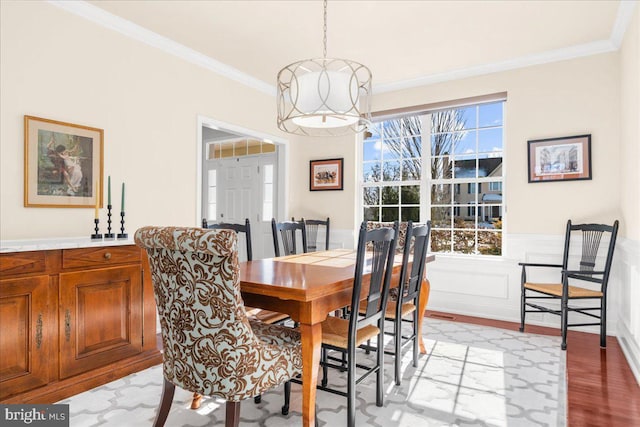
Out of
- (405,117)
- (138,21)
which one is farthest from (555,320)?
(138,21)

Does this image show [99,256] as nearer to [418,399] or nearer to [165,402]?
[165,402]

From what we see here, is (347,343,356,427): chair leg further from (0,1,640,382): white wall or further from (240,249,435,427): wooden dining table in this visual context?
(0,1,640,382): white wall

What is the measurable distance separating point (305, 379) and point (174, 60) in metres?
3.25

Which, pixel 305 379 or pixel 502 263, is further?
pixel 502 263

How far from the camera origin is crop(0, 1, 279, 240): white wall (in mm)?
2648

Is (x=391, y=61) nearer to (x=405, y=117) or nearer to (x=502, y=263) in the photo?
(x=405, y=117)

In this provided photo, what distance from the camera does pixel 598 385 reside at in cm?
251

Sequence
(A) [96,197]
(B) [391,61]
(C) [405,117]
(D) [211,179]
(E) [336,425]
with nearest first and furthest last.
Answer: (E) [336,425]
(A) [96,197]
(B) [391,61]
(C) [405,117]
(D) [211,179]

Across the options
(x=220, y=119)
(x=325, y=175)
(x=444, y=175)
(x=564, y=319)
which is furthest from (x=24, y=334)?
(x=444, y=175)

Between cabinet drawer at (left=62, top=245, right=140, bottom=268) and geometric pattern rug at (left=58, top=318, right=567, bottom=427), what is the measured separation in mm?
771

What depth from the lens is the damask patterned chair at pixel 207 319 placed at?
1423 mm

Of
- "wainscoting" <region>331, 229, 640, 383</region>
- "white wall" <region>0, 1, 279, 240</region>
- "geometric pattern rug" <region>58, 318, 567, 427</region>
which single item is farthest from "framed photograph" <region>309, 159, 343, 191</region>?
"geometric pattern rug" <region>58, 318, 567, 427</region>

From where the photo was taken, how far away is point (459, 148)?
4480 millimetres

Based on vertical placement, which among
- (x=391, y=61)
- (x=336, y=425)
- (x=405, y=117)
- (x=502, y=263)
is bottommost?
(x=336, y=425)
